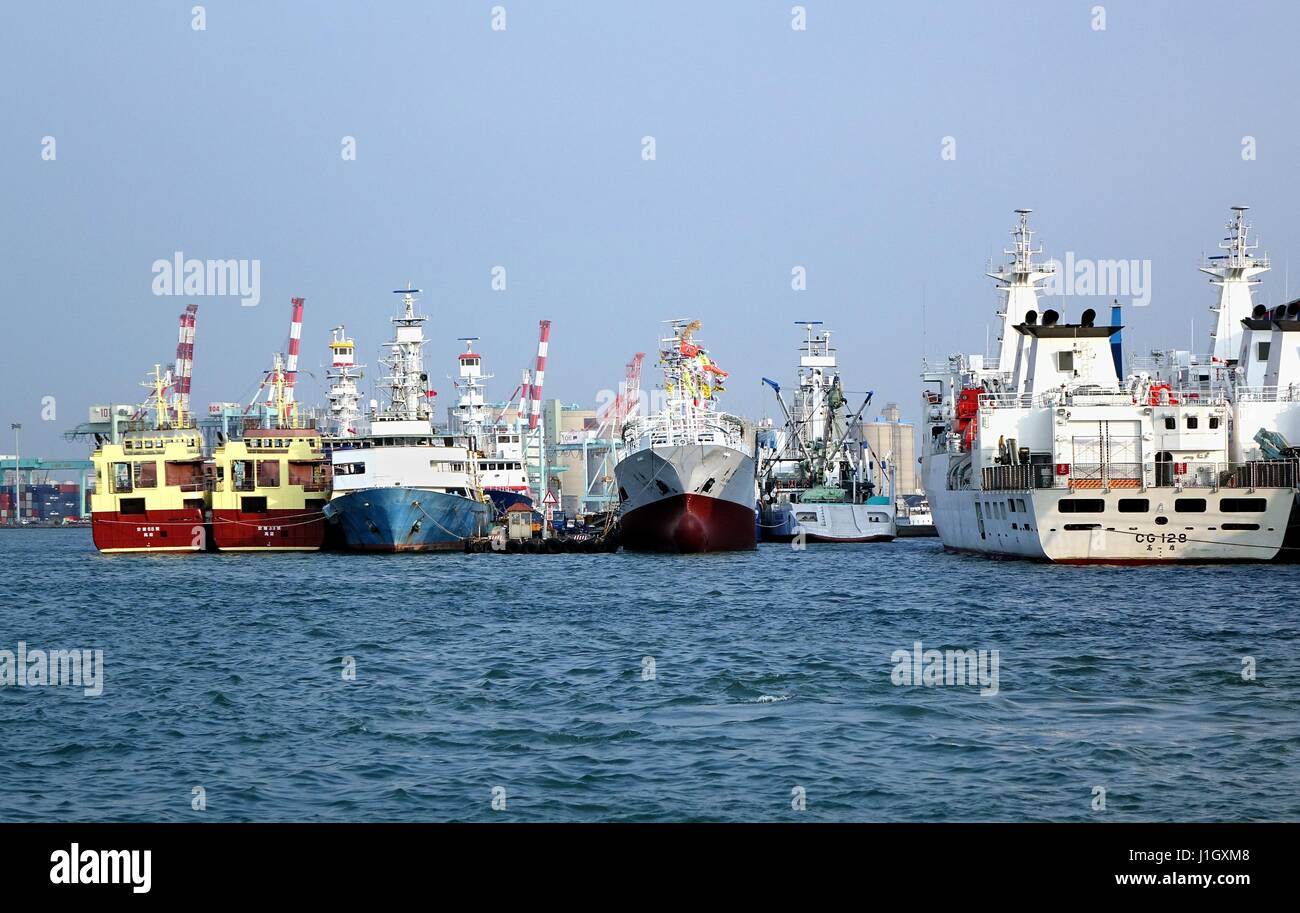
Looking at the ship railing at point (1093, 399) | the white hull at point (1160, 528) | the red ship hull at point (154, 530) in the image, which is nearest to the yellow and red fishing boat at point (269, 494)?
the red ship hull at point (154, 530)

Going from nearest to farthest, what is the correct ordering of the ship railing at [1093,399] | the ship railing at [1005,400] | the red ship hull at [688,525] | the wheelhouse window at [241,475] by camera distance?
the ship railing at [1093,399], the ship railing at [1005,400], the red ship hull at [688,525], the wheelhouse window at [241,475]

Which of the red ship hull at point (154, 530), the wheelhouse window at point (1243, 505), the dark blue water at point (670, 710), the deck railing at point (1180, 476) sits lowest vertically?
the dark blue water at point (670, 710)

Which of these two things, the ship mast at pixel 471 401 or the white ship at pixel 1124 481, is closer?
the white ship at pixel 1124 481

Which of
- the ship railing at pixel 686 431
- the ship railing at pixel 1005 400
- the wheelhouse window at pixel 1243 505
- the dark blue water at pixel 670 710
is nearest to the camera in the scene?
the dark blue water at pixel 670 710

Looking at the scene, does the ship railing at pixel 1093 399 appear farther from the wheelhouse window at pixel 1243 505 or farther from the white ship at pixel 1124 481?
the wheelhouse window at pixel 1243 505

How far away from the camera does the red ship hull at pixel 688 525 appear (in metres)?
70.0

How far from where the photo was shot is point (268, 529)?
83875 millimetres

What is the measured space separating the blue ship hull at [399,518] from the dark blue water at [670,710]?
30614 millimetres

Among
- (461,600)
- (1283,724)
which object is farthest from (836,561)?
(1283,724)

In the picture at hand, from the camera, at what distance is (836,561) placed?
242 feet

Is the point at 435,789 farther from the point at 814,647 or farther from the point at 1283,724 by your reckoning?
the point at 814,647

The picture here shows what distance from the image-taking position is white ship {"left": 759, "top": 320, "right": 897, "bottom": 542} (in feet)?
327

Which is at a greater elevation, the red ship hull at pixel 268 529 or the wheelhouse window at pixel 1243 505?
the wheelhouse window at pixel 1243 505
